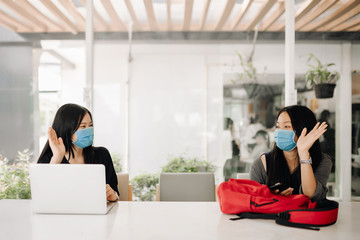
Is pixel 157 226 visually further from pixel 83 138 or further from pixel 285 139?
pixel 285 139

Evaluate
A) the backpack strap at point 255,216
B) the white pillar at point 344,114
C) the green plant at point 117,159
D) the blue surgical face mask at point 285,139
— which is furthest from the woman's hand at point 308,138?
the green plant at point 117,159

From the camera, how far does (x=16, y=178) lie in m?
3.33

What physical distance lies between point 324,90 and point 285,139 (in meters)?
1.53

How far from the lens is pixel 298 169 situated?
2158 mm

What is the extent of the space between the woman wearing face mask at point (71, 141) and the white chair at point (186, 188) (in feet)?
1.49

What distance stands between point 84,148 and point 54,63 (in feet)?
4.70

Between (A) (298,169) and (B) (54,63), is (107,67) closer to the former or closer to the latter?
(B) (54,63)

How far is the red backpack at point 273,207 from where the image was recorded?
1.46 meters

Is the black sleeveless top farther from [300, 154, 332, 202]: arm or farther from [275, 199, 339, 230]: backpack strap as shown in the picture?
[275, 199, 339, 230]: backpack strap

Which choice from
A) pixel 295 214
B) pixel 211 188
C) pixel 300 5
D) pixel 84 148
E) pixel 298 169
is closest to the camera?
pixel 295 214

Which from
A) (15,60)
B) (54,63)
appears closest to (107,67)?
(54,63)

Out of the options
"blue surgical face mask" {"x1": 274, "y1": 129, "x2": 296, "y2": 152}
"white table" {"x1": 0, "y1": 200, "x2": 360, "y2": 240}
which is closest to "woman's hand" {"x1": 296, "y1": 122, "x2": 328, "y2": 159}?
"blue surgical face mask" {"x1": 274, "y1": 129, "x2": 296, "y2": 152}

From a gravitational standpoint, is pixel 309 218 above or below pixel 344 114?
below

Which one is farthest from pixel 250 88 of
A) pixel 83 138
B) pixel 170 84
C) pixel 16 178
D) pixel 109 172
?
pixel 16 178
